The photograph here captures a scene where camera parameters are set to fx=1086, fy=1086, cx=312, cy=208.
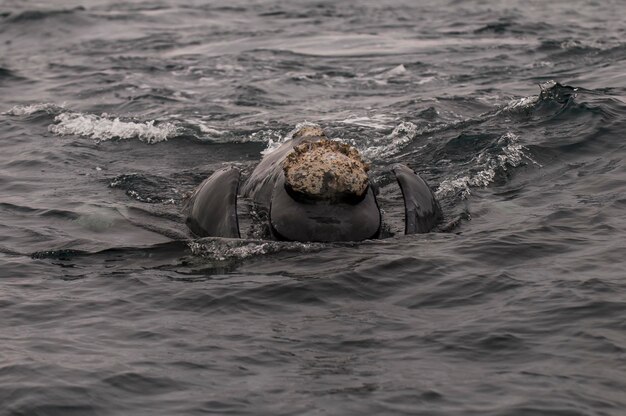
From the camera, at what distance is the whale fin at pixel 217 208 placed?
9156 millimetres

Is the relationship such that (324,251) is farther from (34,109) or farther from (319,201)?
(34,109)

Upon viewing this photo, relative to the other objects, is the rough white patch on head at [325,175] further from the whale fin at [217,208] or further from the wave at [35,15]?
the wave at [35,15]

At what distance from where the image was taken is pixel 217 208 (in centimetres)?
939

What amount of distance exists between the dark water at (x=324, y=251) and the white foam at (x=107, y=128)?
0.16 ft

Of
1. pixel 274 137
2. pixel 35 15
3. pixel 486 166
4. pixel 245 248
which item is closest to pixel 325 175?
pixel 245 248

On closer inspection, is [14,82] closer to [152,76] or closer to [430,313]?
[152,76]

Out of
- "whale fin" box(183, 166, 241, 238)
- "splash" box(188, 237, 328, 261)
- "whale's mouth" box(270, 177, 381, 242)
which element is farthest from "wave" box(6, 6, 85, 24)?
"whale's mouth" box(270, 177, 381, 242)

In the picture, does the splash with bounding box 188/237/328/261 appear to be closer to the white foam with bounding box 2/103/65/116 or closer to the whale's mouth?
the whale's mouth

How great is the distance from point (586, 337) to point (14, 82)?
14732 millimetres

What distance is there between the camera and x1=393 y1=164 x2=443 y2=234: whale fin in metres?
9.43

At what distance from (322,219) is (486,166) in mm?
3871

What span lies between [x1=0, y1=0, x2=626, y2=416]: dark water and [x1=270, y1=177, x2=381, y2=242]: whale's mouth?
13 centimetres

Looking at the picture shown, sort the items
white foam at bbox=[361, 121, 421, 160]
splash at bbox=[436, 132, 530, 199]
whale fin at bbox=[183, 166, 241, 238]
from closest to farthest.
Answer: whale fin at bbox=[183, 166, 241, 238]
splash at bbox=[436, 132, 530, 199]
white foam at bbox=[361, 121, 421, 160]

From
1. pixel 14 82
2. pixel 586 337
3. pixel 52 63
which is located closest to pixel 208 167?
pixel 586 337
